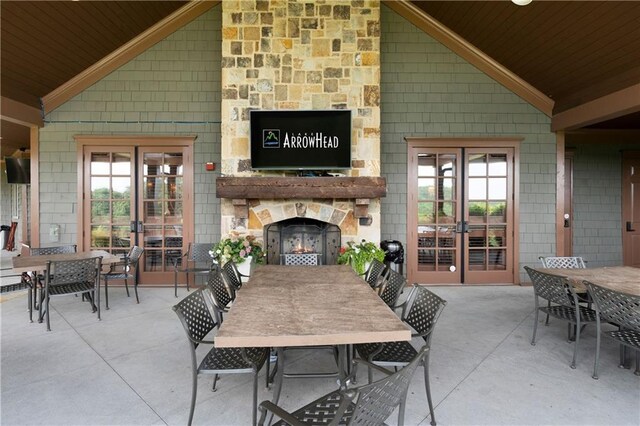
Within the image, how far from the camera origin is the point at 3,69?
465 centimetres

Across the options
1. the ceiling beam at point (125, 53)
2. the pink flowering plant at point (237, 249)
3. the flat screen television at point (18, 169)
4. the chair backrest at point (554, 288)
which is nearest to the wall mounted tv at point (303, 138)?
the pink flowering plant at point (237, 249)

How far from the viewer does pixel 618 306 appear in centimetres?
250

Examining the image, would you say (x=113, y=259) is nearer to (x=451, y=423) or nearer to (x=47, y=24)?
(x=47, y=24)

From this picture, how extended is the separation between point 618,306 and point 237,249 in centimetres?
411

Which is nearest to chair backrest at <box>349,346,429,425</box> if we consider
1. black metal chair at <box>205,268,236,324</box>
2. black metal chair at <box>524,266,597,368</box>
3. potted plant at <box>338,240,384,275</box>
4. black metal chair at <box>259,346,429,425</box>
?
black metal chair at <box>259,346,429,425</box>

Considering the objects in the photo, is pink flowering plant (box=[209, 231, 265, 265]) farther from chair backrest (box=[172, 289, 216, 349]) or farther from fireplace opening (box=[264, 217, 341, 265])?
chair backrest (box=[172, 289, 216, 349])

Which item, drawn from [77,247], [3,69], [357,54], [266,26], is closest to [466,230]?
[357,54]

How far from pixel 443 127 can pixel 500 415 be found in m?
4.60

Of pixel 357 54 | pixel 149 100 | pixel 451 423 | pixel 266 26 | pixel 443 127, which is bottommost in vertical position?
pixel 451 423

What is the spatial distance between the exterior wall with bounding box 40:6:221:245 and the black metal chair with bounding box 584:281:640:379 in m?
5.31

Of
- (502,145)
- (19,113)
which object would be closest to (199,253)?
(19,113)

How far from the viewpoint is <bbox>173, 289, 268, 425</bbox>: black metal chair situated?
2.03m

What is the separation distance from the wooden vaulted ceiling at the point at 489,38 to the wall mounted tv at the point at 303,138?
2403mm

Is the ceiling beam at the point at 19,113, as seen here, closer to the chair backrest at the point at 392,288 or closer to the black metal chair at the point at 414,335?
the chair backrest at the point at 392,288
